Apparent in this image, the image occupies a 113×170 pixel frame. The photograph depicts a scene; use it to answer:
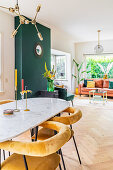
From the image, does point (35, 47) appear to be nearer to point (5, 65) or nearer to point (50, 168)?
point (5, 65)

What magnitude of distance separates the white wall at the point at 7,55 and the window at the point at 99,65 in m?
5.18

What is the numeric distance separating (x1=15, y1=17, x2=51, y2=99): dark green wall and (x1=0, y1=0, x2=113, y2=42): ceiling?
16.9 inches

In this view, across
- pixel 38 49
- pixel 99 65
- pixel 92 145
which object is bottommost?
pixel 92 145

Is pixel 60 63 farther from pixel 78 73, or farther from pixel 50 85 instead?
pixel 50 85

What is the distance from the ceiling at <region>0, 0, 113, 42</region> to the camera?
12.5 ft

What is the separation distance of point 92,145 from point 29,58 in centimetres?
311

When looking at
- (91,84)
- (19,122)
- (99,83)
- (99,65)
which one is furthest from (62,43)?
(19,122)

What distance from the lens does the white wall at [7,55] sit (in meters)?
4.37

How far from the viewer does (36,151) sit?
118cm

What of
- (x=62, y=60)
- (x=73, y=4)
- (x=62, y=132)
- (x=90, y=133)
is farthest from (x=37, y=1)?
(x=62, y=60)

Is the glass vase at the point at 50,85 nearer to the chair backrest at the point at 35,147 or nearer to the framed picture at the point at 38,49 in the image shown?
the framed picture at the point at 38,49

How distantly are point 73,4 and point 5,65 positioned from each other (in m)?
2.27

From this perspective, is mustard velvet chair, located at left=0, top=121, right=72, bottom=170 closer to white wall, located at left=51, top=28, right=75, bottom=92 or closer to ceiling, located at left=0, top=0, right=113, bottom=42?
ceiling, located at left=0, top=0, right=113, bottom=42

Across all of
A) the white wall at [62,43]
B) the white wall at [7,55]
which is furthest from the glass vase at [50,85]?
the white wall at [62,43]
